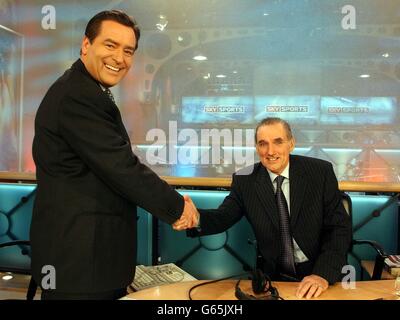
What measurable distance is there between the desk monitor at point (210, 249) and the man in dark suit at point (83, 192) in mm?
1411

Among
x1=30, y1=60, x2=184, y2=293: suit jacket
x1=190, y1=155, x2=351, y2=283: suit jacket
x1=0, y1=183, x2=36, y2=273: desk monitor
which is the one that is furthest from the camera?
x1=0, y1=183, x2=36, y2=273: desk monitor

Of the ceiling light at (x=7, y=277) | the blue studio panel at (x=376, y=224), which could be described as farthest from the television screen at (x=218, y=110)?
the ceiling light at (x=7, y=277)

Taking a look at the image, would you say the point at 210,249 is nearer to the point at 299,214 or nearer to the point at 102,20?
the point at 299,214

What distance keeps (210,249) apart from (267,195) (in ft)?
3.29

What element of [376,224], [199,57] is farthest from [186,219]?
[199,57]

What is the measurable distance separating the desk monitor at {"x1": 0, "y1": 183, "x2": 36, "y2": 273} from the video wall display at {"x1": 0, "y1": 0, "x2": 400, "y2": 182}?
83cm

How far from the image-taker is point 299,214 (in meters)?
1.94

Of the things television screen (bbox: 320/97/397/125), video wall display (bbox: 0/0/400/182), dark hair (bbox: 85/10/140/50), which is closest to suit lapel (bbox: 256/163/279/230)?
dark hair (bbox: 85/10/140/50)

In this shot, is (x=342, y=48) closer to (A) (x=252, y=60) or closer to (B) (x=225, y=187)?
(A) (x=252, y=60)

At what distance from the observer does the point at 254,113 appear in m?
3.56

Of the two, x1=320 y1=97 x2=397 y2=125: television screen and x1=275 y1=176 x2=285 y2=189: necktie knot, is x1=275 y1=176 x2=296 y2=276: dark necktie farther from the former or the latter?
x1=320 y1=97 x2=397 y2=125: television screen

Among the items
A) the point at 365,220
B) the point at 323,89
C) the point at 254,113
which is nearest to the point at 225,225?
the point at 365,220

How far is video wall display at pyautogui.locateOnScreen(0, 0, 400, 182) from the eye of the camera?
340 centimetres

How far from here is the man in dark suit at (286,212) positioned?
1939 mm
